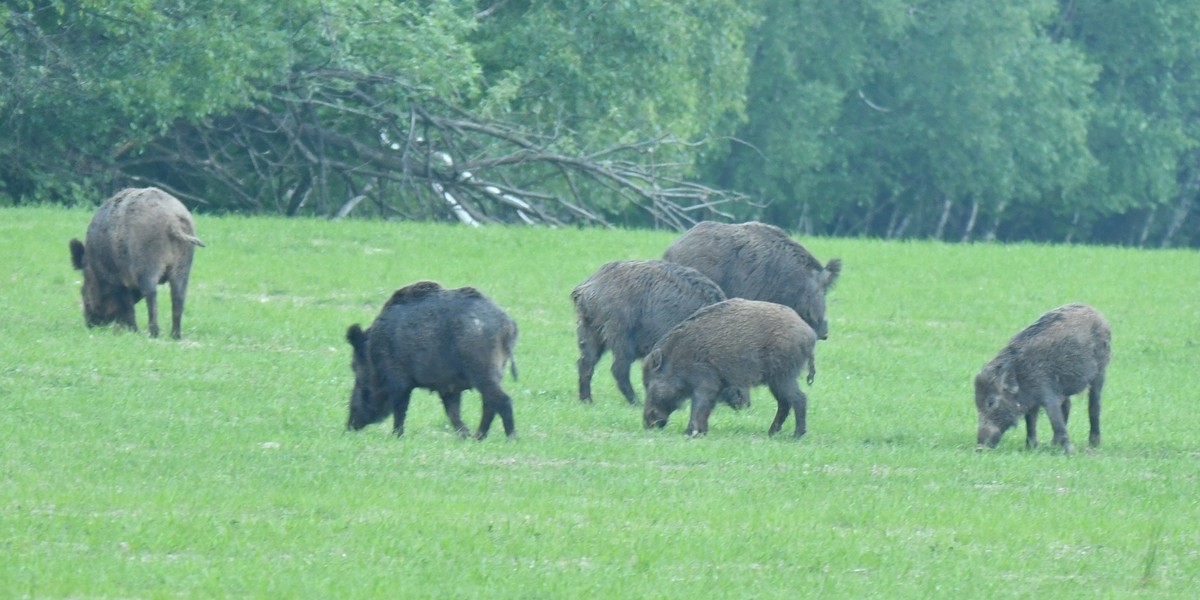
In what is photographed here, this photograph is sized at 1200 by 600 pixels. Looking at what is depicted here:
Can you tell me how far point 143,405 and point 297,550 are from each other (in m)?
4.55

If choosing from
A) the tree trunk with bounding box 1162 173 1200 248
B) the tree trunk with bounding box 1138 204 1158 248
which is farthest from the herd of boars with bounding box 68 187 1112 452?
the tree trunk with bounding box 1162 173 1200 248

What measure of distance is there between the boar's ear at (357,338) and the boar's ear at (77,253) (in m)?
5.34

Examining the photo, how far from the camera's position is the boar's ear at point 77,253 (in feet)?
53.0

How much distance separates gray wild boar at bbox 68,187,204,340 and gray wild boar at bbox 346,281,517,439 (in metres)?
4.59

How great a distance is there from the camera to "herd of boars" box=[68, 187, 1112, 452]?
11.6 meters

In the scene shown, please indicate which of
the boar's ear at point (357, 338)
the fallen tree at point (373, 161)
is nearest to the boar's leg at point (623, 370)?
the boar's ear at point (357, 338)

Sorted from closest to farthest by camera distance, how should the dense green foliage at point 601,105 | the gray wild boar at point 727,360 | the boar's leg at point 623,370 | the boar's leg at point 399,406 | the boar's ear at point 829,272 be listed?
the boar's leg at point 399,406 → the gray wild boar at point 727,360 → the boar's leg at point 623,370 → the boar's ear at point 829,272 → the dense green foliage at point 601,105

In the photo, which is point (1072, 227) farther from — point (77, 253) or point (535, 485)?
point (535, 485)

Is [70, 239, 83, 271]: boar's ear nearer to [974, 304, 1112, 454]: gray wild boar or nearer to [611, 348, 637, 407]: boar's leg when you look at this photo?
[611, 348, 637, 407]: boar's leg

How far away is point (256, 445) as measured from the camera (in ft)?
36.5

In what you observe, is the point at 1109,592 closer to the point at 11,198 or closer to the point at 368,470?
the point at 368,470

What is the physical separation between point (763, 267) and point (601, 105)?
18274 millimetres

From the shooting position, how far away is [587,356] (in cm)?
1459

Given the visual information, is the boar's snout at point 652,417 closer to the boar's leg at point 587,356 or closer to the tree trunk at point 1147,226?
the boar's leg at point 587,356
